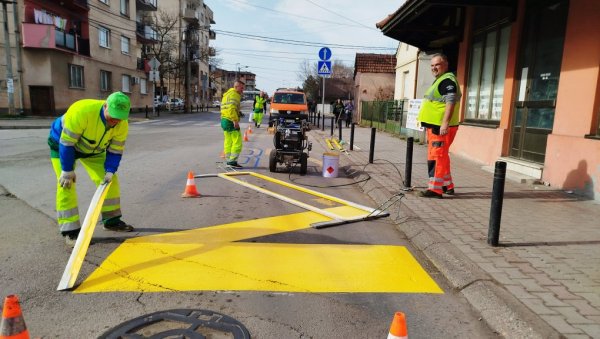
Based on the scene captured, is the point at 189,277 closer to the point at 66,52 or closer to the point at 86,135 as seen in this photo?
the point at 86,135

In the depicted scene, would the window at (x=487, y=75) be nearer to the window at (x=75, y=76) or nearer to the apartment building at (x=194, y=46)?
the window at (x=75, y=76)

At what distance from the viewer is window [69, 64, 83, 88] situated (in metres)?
28.1

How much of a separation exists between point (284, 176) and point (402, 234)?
13.4 ft

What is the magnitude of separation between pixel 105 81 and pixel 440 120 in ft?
107

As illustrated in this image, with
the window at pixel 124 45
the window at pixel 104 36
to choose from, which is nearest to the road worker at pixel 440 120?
the window at pixel 104 36

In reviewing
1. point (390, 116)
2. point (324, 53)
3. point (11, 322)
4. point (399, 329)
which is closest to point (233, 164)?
point (11, 322)

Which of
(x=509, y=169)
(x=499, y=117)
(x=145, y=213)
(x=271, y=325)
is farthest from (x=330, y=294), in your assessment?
(x=499, y=117)

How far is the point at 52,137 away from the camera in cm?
456

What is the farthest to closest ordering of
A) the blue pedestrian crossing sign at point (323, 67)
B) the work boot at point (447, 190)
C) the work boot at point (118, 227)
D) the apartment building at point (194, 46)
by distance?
1. the apartment building at point (194, 46)
2. the blue pedestrian crossing sign at point (323, 67)
3. the work boot at point (447, 190)
4. the work boot at point (118, 227)

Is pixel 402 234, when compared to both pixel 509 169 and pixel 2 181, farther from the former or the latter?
pixel 2 181

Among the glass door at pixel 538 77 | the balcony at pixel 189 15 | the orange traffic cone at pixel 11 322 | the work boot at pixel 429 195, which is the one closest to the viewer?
the orange traffic cone at pixel 11 322

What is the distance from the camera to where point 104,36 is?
33.3m

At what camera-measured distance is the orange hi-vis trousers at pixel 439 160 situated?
6559 mm

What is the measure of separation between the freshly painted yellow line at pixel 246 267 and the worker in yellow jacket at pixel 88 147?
1.96 ft
